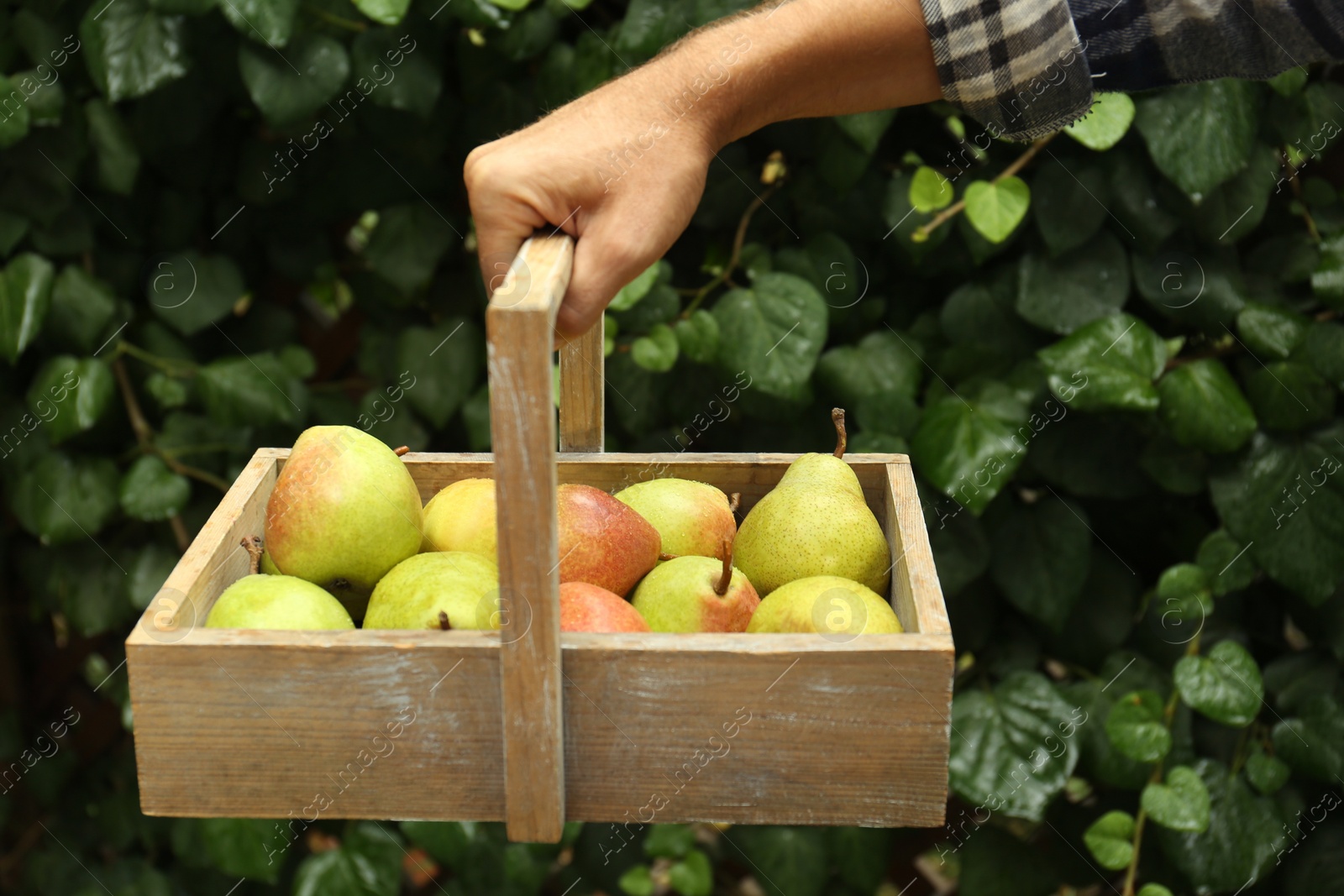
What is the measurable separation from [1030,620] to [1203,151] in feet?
1.64

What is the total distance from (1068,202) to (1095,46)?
41 cm

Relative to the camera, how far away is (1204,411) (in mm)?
1036

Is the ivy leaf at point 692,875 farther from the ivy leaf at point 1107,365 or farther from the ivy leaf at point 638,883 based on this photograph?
the ivy leaf at point 1107,365

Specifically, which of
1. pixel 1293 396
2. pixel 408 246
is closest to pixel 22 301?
pixel 408 246

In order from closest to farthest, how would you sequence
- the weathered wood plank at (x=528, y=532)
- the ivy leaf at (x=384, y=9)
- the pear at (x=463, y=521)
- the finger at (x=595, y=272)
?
the weathered wood plank at (x=528, y=532) → the finger at (x=595, y=272) → the pear at (x=463, y=521) → the ivy leaf at (x=384, y=9)

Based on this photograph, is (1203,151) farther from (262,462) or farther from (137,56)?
(137,56)

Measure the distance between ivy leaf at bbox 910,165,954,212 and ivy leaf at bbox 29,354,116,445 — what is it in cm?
85

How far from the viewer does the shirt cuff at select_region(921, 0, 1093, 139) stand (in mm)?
644

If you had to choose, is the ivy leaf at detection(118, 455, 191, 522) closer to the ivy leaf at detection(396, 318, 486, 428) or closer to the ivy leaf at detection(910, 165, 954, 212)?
the ivy leaf at detection(396, 318, 486, 428)

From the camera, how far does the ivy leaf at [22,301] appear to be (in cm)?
113

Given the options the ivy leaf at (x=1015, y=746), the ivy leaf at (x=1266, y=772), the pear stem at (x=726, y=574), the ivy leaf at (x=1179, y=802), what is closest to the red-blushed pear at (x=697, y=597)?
the pear stem at (x=726, y=574)

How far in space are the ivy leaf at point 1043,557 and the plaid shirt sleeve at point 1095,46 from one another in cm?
53

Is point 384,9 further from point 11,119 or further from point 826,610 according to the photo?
point 826,610

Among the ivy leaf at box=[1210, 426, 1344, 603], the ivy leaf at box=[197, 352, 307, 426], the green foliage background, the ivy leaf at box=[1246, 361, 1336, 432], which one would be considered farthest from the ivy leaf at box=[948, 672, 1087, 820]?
the ivy leaf at box=[197, 352, 307, 426]
